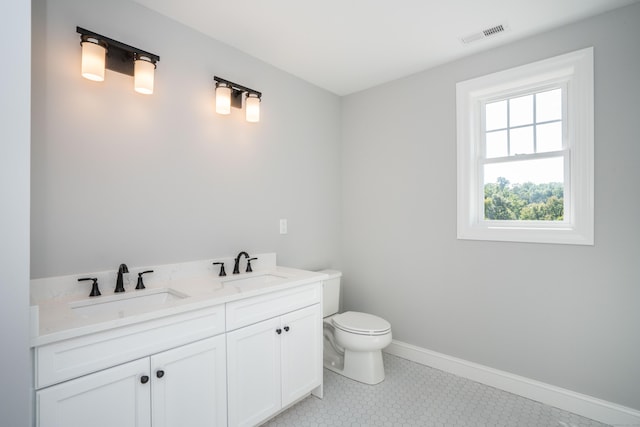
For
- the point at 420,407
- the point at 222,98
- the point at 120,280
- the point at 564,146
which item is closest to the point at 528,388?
the point at 420,407

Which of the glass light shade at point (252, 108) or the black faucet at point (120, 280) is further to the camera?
the glass light shade at point (252, 108)

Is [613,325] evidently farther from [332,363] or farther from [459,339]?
[332,363]

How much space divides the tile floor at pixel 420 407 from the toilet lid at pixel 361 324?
411mm

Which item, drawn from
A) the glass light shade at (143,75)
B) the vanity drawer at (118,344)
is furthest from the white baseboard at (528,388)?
the glass light shade at (143,75)

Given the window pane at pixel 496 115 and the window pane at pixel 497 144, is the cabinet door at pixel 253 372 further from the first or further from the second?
the window pane at pixel 496 115

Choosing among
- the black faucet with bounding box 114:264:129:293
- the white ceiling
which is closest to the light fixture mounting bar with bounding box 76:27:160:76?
the white ceiling

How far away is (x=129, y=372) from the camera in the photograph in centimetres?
128

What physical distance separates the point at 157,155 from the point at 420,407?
2335 millimetres

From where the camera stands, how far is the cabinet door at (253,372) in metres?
1.64

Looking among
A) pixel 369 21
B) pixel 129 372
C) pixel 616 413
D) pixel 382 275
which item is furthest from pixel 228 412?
pixel 369 21

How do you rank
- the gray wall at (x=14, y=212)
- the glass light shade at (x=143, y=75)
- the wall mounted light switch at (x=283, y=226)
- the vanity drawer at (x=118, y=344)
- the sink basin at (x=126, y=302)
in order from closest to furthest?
the gray wall at (x=14, y=212) → the vanity drawer at (x=118, y=344) → the sink basin at (x=126, y=302) → the glass light shade at (x=143, y=75) → the wall mounted light switch at (x=283, y=226)

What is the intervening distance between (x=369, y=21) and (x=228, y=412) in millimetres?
2421

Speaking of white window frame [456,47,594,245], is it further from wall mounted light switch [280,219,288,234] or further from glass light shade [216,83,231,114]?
glass light shade [216,83,231,114]

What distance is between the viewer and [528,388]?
2201mm
